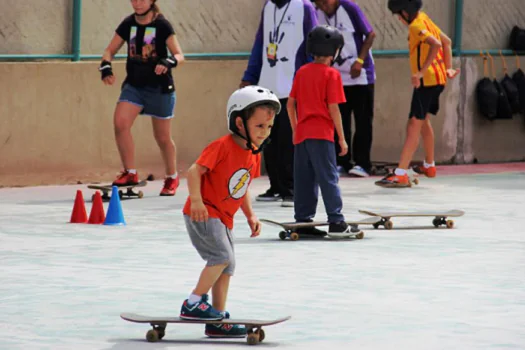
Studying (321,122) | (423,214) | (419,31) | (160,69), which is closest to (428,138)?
(419,31)

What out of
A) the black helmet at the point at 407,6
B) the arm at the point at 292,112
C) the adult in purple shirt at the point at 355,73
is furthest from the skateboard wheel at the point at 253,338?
the adult in purple shirt at the point at 355,73

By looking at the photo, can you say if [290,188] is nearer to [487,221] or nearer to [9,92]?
[487,221]

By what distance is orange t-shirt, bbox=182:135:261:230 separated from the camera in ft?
24.6

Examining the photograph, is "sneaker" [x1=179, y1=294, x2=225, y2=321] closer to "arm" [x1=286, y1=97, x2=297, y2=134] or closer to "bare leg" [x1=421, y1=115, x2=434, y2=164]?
"arm" [x1=286, y1=97, x2=297, y2=134]

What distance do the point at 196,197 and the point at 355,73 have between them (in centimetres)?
963

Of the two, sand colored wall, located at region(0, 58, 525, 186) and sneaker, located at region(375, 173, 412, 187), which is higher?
sand colored wall, located at region(0, 58, 525, 186)

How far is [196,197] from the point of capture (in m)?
7.36

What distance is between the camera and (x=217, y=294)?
7590 millimetres

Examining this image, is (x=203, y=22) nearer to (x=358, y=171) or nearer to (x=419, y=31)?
(x=358, y=171)

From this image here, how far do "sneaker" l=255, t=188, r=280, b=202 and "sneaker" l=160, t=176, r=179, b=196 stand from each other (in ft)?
3.15

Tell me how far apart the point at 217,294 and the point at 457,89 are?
40.2 feet

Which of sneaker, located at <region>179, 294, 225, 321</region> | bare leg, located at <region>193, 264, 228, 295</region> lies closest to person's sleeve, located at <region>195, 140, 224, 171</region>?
bare leg, located at <region>193, 264, 228, 295</region>

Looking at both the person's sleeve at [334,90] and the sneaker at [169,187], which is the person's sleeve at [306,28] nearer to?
the sneaker at [169,187]

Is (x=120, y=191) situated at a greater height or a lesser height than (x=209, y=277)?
lesser
